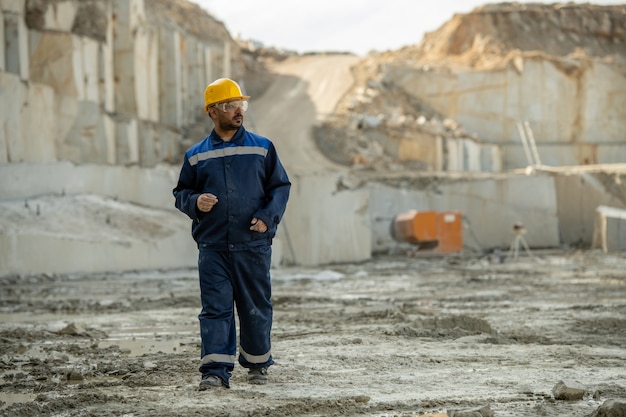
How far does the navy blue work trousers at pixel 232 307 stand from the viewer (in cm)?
565

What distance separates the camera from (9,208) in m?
16.0

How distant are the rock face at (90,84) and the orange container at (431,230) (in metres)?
6.63

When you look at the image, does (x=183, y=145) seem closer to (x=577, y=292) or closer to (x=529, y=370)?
(x=577, y=292)

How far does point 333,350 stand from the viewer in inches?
284

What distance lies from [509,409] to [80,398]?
217 cm

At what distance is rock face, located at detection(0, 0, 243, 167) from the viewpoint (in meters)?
19.9

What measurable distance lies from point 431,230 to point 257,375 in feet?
57.9

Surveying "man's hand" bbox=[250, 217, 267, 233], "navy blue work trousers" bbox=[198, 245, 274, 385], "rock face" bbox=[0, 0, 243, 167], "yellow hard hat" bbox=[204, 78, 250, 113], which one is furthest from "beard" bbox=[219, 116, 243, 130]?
"rock face" bbox=[0, 0, 243, 167]

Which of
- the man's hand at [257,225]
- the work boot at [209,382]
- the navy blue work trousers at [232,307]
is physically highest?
the man's hand at [257,225]

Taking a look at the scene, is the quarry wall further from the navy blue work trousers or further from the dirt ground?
the navy blue work trousers

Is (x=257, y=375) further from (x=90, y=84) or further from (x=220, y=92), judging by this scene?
(x=90, y=84)

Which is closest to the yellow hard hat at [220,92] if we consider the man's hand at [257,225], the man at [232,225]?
the man at [232,225]

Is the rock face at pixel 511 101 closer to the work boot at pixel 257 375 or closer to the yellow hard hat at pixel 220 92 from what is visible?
the yellow hard hat at pixel 220 92

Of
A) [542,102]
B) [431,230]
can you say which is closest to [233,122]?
[431,230]
